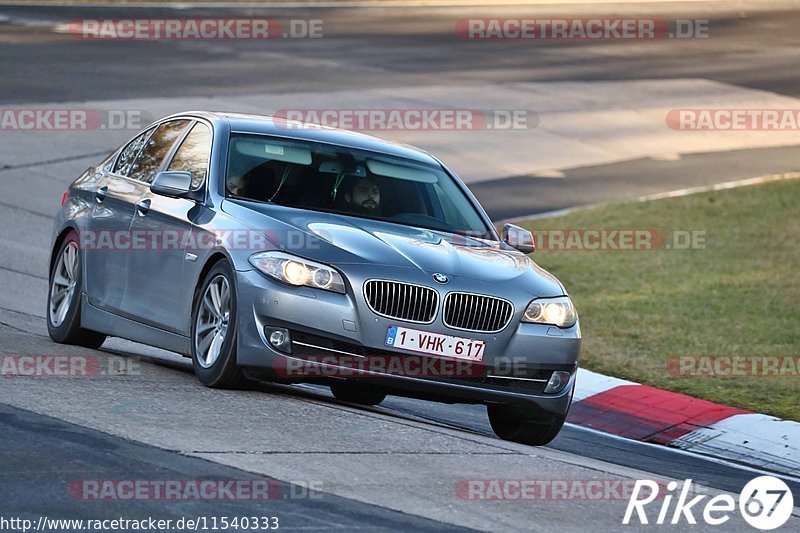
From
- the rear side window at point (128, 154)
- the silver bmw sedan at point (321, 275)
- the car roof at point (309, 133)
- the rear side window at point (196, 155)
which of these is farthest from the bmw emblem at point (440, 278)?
the rear side window at point (128, 154)

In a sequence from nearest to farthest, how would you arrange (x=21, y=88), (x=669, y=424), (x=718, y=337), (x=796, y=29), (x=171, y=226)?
(x=171, y=226)
(x=669, y=424)
(x=718, y=337)
(x=21, y=88)
(x=796, y=29)

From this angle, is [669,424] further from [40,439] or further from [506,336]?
[40,439]

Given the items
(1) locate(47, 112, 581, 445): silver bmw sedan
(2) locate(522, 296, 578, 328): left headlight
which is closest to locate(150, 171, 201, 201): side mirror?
(1) locate(47, 112, 581, 445): silver bmw sedan

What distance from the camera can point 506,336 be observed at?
28.4ft

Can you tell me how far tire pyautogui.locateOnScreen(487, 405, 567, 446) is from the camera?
9141 mm

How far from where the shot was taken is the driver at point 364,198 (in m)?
9.51

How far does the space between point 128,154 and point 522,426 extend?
11.2 feet

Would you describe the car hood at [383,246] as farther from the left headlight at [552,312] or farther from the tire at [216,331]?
the tire at [216,331]

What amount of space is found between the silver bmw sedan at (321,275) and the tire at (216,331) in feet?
0.04

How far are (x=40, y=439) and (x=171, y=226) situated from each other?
7.82 ft

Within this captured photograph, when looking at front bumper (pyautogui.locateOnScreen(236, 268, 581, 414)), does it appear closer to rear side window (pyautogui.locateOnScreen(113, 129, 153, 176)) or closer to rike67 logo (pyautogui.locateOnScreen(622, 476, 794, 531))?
rike67 logo (pyautogui.locateOnScreen(622, 476, 794, 531))

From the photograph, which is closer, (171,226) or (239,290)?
(239,290)

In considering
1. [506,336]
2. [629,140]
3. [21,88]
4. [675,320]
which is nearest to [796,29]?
[629,140]

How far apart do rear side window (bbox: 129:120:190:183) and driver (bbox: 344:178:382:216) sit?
1.39 meters
